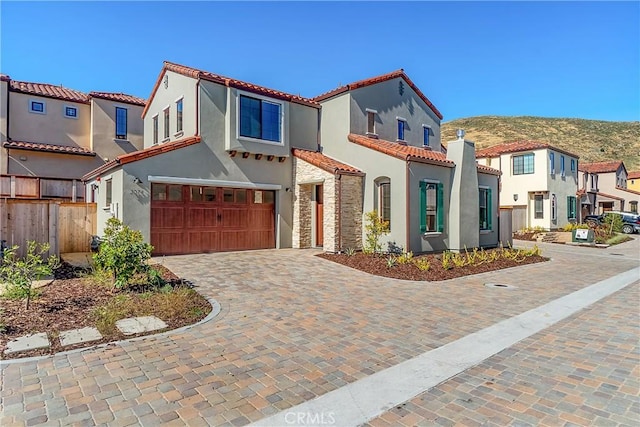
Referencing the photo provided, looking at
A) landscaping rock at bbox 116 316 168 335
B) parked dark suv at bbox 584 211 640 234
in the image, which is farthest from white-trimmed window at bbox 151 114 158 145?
parked dark suv at bbox 584 211 640 234

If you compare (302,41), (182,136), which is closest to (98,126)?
(182,136)

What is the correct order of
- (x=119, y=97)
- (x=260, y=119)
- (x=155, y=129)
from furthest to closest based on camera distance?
1. (x=119, y=97)
2. (x=155, y=129)
3. (x=260, y=119)

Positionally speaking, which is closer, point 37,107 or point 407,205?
point 407,205

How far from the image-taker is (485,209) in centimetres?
1848

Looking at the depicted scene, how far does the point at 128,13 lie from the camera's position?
32.3 ft

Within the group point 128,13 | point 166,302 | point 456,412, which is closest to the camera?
point 456,412

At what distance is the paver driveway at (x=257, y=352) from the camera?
11.9ft

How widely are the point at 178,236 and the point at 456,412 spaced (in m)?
11.9

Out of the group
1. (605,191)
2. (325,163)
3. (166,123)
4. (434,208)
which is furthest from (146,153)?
(605,191)

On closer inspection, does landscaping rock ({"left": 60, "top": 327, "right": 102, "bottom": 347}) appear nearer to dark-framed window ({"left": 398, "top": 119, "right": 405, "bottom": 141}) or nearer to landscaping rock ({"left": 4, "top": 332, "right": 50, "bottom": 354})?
landscaping rock ({"left": 4, "top": 332, "right": 50, "bottom": 354})

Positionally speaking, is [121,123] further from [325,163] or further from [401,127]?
[401,127]

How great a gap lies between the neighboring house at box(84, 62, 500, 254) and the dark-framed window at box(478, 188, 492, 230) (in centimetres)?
5

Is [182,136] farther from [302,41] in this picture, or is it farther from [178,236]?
[302,41]

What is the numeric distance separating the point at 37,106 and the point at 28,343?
818 inches
